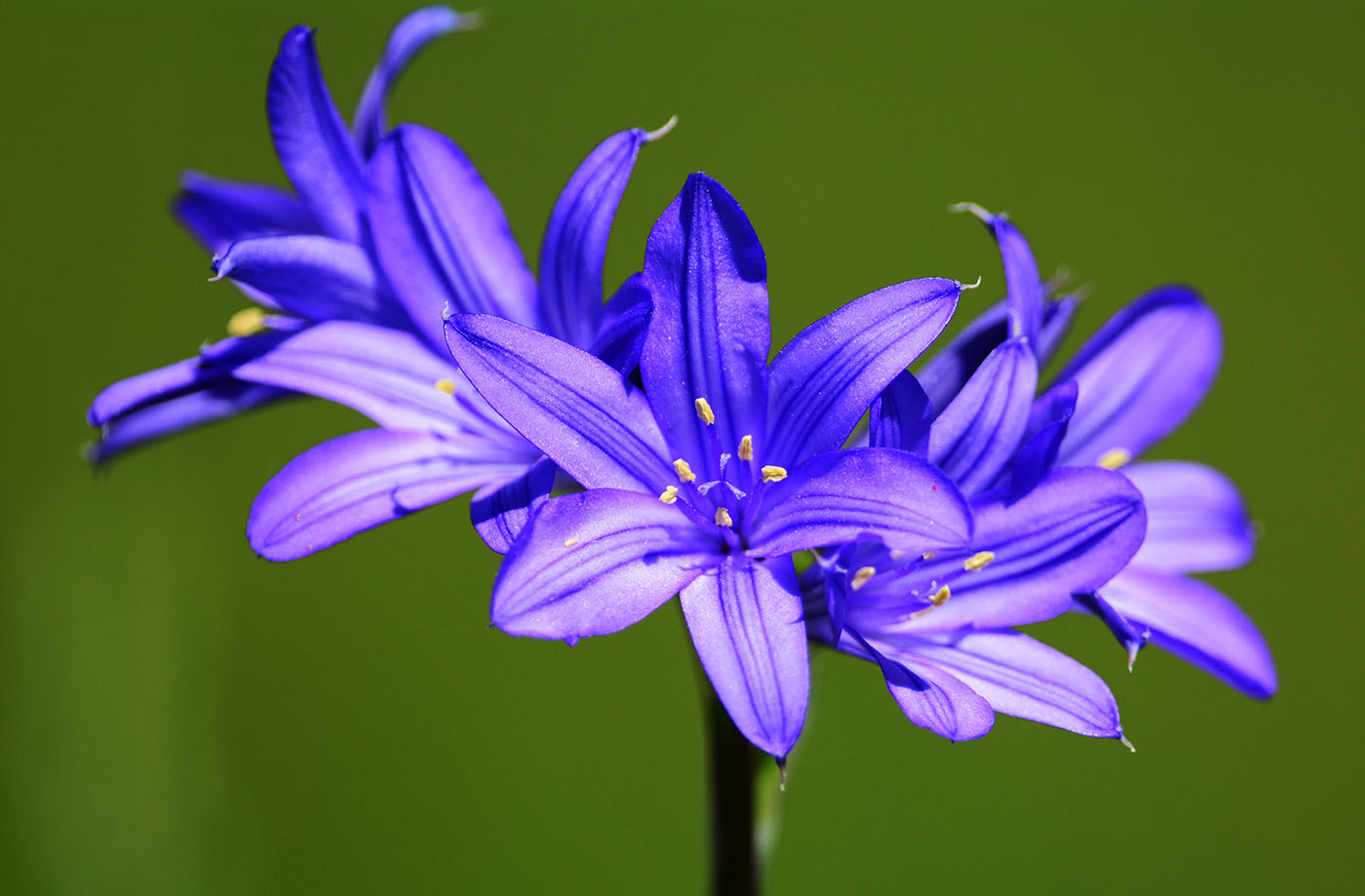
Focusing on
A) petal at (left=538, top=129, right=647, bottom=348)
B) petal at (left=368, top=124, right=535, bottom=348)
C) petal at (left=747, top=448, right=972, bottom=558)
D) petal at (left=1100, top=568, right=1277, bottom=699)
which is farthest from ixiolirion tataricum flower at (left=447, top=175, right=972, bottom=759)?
petal at (left=1100, top=568, right=1277, bottom=699)

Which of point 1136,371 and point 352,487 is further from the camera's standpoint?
point 1136,371

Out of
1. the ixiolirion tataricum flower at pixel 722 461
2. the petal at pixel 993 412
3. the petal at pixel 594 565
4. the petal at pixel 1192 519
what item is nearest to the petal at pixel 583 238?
the ixiolirion tataricum flower at pixel 722 461

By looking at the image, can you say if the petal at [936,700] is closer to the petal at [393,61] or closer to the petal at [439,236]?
the petal at [439,236]

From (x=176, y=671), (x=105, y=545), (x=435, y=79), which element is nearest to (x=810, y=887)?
(x=176, y=671)

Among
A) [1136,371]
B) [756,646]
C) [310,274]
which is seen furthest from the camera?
[1136,371]

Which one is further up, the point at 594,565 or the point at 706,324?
the point at 706,324

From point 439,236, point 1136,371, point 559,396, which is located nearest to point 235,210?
point 439,236

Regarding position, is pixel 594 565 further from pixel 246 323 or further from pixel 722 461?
pixel 246 323
